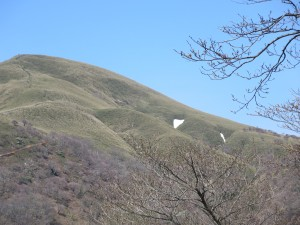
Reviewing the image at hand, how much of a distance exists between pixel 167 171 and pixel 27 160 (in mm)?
55451

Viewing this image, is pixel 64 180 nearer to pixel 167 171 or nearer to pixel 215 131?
pixel 167 171

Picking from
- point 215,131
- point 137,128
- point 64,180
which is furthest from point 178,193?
point 215,131

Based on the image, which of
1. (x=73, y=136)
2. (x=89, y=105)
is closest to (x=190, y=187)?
(x=73, y=136)

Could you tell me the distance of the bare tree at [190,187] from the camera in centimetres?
796

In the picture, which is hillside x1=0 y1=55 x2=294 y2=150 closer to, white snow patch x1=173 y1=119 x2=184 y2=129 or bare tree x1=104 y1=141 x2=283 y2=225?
white snow patch x1=173 y1=119 x2=184 y2=129

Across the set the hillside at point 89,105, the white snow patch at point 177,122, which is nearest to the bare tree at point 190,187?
the hillside at point 89,105

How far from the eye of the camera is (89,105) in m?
123

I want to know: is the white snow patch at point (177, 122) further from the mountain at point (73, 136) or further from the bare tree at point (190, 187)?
the bare tree at point (190, 187)

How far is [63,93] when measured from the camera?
120 m

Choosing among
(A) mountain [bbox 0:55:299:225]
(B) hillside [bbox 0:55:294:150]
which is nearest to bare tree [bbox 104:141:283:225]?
(A) mountain [bbox 0:55:299:225]

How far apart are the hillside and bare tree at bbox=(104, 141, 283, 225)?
52873 mm

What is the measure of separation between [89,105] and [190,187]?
117029 mm

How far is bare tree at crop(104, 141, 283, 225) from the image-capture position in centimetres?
796

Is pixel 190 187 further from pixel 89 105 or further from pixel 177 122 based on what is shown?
pixel 177 122
